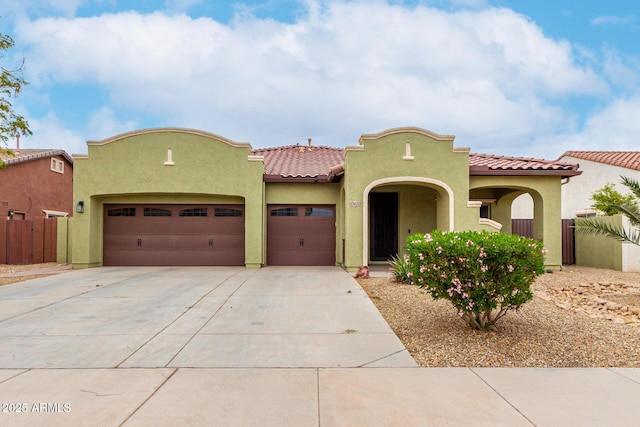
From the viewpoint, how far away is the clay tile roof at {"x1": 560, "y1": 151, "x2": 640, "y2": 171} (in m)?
21.5

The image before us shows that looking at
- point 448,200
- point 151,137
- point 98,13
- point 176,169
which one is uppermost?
point 98,13

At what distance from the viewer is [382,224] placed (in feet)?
54.5

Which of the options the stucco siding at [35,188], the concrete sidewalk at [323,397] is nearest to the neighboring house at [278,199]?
the stucco siding at [35,188]

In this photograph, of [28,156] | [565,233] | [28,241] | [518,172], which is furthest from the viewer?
[28,156]

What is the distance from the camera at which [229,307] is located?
8.11m

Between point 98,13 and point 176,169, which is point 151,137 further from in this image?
point 98,13

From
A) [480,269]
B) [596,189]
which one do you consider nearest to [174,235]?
[480,269]

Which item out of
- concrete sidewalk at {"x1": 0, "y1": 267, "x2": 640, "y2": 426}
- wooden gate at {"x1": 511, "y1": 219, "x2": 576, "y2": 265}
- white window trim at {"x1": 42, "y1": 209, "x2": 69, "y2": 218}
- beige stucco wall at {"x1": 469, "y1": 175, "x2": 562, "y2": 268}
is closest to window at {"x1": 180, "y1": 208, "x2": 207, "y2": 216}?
concrete sidewalk at {"x1": 0, "y1": 267, "x2": 640, "y2": 426}

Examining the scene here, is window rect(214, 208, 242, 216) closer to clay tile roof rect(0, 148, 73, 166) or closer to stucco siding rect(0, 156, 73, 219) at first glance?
clay tile roof rect(0, 148, 73, 166)

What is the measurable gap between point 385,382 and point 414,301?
4340 millimetres

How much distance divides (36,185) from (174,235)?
41.9 feet

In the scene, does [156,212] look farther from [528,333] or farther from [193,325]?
[528,333]

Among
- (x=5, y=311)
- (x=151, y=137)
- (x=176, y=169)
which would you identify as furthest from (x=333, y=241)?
(x=5, y=311)

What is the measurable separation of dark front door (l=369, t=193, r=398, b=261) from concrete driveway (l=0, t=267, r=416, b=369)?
5251 millimetres
